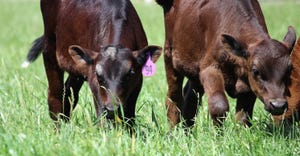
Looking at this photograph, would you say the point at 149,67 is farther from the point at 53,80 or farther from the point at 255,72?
the point at 53,80

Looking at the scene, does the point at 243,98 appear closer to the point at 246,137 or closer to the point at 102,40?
the point at 246,137

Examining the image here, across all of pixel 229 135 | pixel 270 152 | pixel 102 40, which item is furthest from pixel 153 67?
pixel 270 152

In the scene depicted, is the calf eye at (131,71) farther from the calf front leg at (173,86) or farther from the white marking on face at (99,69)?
the calf front leg at (173,86)

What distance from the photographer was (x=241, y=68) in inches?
283

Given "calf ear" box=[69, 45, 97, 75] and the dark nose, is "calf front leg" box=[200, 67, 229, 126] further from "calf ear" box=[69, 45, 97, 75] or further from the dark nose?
"calf ear" box=[69, 45, 97, 75]

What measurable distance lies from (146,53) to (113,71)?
0.54m

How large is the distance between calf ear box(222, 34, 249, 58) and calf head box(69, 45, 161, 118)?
798 mm

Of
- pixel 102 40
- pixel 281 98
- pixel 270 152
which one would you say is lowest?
pixel 270 152

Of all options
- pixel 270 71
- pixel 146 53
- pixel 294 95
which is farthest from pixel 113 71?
pixel 294 95

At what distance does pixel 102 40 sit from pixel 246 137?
1815mm

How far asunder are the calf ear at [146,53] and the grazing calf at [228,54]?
1.65 feet

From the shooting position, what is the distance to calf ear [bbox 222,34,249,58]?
7.02 m

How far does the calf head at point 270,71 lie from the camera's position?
672cm

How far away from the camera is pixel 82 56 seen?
7.46 meters
